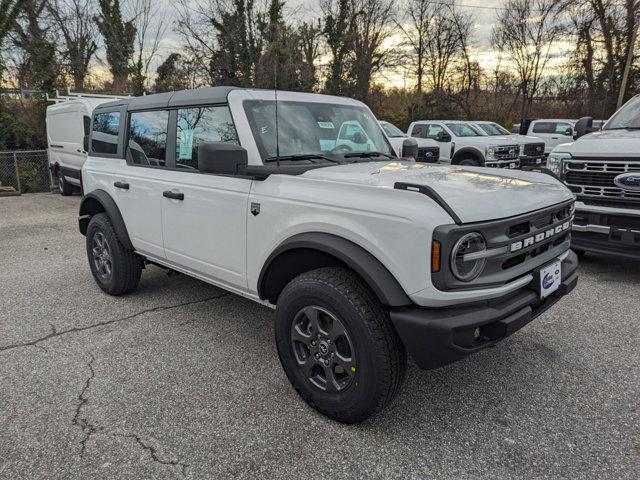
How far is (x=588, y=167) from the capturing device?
5.01 meters

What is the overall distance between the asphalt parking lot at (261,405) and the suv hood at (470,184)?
1195mm

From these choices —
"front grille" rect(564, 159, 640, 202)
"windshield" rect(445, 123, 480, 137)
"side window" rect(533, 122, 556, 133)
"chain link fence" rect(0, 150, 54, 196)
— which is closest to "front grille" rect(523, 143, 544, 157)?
"windshield" rect(445, 123, 480, 137)

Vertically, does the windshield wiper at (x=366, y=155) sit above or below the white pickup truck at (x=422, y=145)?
below

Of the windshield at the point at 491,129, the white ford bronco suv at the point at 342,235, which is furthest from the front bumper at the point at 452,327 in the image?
the windshield at the point at 491,129

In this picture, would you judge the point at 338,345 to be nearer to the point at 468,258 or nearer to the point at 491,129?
the point at 468,258

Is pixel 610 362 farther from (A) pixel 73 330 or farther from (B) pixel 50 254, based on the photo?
(B) pixel 50 254

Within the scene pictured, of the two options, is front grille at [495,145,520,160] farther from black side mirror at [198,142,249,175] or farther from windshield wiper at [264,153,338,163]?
black side mirror at [198,142,249,175]

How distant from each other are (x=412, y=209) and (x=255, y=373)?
5.44 feet

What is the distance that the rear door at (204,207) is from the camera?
3123 mm

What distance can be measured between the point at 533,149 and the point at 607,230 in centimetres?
973

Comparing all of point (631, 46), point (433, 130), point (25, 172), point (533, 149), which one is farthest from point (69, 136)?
point (631, 46)

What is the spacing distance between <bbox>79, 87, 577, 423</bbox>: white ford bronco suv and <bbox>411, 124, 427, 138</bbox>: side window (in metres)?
11.5

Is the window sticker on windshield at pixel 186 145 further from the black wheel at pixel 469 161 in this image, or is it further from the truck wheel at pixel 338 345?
the black wheel at pixel 469 161

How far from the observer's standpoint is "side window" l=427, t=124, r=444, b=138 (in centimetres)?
1452
